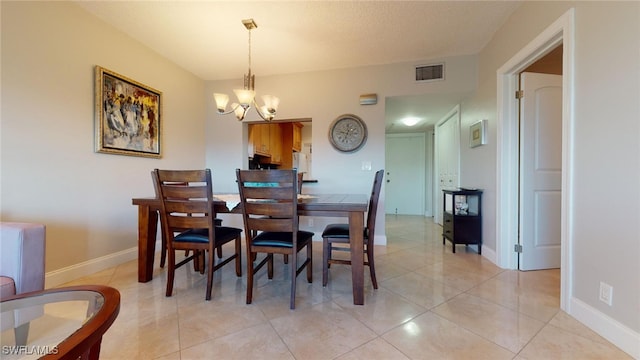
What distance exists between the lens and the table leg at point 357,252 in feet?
5.96

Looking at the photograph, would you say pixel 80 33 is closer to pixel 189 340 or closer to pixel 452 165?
pixel 189 340

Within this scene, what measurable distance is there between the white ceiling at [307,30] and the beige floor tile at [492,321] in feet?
7.92

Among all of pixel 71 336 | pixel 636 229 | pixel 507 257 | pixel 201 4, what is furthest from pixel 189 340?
pixel 507 257

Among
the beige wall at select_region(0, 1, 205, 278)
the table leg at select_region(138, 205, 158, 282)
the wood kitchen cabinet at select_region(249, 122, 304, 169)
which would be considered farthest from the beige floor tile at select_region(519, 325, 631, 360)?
the wood kitchen cabinet at select_region(249, 122, 304, 169)

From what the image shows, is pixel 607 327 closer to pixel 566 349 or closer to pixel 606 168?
pixel 566 349

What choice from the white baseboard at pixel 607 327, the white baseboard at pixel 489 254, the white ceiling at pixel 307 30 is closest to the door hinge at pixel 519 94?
the white ceiling at pixel 307 30

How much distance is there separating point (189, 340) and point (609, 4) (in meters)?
2.92

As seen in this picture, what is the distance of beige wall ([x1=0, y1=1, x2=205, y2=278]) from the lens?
190 cm

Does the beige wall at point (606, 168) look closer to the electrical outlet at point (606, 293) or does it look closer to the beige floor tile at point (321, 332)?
the electrical outlet at point (606, 293)

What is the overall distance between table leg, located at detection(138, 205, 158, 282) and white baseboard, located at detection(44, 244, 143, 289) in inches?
24.1

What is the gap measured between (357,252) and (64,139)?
261cm

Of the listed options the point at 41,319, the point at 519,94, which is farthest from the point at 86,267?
the point at 519,94

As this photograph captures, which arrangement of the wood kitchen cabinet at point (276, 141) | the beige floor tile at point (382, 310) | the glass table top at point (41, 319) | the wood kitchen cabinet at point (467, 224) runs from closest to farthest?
the glass table top at point (41, 319) → the beige floor tile at point (382, 310) → the wood kitchen cabinet at point (467, 224) → the wood kitchen cabinet at point (276, 141)

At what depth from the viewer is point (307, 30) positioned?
2.62m
